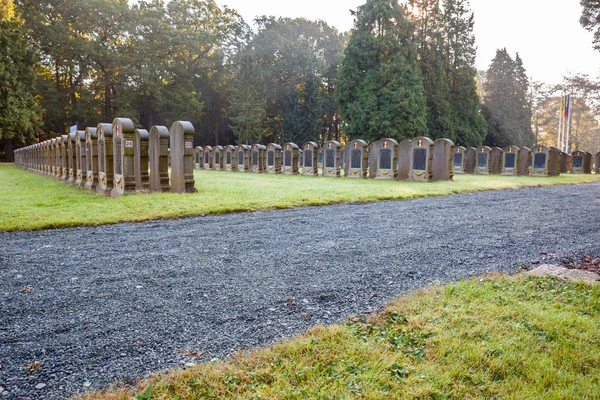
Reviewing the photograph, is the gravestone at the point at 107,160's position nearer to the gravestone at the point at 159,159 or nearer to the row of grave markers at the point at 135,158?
the row of grave markers at the point at 135,158

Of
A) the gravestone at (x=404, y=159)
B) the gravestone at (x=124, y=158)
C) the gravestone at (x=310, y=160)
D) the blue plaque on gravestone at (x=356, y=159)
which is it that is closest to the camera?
the gravestone at (x=124, y=158)

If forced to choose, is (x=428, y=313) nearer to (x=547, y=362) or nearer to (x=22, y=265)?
(x=547, y=362)

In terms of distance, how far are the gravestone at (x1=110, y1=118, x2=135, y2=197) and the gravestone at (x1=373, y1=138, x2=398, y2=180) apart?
509 inches

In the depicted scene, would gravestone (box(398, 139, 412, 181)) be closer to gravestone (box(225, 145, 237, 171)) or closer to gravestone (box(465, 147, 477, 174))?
gravestone (box(465, 147, 477, 174))

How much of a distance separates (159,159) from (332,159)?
1299 cm


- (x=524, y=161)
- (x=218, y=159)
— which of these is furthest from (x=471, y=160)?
(x=218, y=159)

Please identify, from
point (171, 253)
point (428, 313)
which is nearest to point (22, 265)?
point (171, 253)

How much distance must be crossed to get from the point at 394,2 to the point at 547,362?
4168 cm

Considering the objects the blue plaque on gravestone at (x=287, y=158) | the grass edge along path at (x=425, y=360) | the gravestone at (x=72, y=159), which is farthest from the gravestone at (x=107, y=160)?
the blue plaque on gravestone at (x=287, y=158)

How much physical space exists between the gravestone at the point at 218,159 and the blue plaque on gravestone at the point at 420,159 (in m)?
16.7

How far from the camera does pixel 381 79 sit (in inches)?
1432

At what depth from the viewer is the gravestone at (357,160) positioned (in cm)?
2220

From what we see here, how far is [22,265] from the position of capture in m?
4.63

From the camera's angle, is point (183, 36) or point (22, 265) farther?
point (183, 36)
